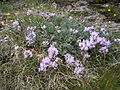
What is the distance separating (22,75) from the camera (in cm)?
252

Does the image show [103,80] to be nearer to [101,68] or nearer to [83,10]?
[101,68]

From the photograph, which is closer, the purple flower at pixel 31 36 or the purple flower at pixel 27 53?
the purple flower at pixel 27 53

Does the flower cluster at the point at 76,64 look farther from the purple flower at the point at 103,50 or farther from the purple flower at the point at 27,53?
the purple flower at the point at 27,53

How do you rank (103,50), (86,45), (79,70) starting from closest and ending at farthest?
(79,70) → (86,45) → (103,50)

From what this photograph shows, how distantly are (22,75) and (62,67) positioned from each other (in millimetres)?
492

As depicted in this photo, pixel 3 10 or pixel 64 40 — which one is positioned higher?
pixel 64 40

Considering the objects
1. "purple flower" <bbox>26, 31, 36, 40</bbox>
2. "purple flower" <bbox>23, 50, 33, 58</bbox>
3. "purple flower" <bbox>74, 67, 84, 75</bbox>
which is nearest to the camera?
"purple flower" <bbox>74, 67, 84, 75</bbox>

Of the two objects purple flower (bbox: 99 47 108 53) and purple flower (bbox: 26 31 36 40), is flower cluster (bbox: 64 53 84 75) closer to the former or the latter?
purple flower (bbox: 99 47 108 53)

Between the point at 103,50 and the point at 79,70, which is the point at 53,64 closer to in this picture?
the point at 79,70

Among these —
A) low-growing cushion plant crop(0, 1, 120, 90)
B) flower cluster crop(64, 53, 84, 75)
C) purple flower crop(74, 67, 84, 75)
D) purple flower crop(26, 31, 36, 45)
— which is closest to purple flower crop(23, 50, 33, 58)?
low-growing cushion plant crop(0, 1, 120, 90)

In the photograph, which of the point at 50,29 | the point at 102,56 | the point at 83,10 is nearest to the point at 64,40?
the point at 50,29

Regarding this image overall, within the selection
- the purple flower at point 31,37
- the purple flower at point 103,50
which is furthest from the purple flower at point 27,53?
the purple flower at point 103,50

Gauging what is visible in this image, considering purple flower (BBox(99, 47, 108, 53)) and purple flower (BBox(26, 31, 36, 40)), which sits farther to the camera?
purple flower (BBox(26, 31, 36, 40))

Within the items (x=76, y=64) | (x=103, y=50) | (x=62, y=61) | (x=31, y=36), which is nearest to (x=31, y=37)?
(x=31, y=36)
